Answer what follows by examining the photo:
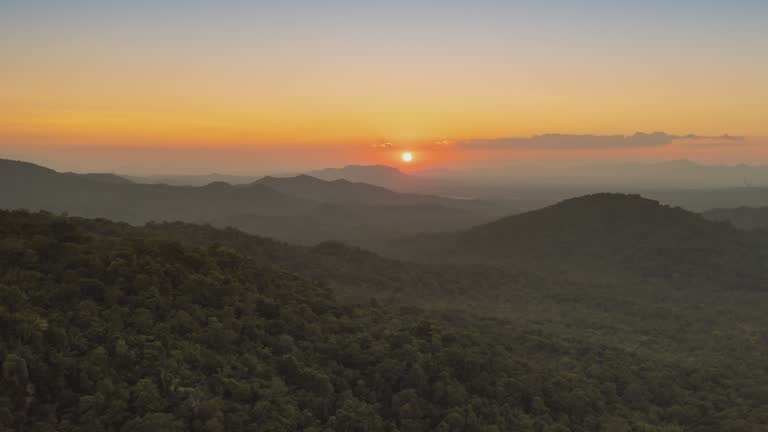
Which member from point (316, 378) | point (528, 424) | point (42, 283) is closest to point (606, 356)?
point (528, 424)

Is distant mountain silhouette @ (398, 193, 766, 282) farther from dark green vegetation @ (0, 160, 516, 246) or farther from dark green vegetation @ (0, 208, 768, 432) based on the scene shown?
dark green vegetation @ (0, 208, 768, 432)

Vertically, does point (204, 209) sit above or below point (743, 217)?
below

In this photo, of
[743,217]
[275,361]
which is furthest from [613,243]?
[275,361]

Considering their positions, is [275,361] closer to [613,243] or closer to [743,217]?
[613,243]

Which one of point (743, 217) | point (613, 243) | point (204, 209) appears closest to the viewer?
point (613, 243)

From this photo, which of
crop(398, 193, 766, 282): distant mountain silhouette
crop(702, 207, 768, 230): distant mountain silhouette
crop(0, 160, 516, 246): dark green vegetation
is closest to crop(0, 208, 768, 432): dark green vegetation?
crop(398, 193, 766, 282): distant mountain silhouette

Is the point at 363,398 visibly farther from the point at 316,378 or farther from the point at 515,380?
the point at 515,380
